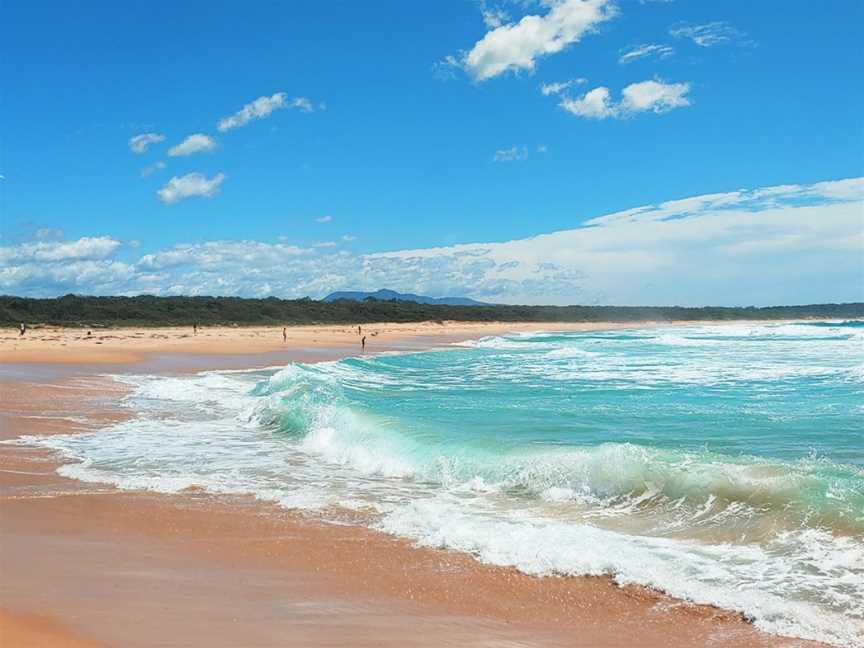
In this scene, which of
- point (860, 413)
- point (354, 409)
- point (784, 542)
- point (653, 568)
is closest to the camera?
point (653, 568)

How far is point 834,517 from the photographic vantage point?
7078mm

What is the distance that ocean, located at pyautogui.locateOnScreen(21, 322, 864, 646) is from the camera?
6.21m

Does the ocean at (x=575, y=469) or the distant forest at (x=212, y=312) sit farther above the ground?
the distant forest at (x=212, y=312)

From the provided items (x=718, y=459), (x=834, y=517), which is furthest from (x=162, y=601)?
(x=718, y=459)

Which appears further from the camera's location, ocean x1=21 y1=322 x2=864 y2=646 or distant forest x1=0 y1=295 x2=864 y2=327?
distant forest x1=0 y1=295 x2=864 y2=327

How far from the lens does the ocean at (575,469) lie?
621cm

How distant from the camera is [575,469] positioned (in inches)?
364

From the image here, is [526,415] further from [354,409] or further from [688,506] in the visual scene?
[688,506]

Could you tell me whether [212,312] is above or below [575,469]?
above

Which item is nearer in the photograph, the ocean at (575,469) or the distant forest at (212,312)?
the ocean at (575,469)

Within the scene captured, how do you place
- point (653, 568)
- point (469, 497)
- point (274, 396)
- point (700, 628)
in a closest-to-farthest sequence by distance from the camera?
point (700, 628)
point (653, 568)
point (469, 497)
point (274, 396)

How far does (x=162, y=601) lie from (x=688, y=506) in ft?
18.5

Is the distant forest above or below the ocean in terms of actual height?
above

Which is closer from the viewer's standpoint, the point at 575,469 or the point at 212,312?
the point at 575,469
